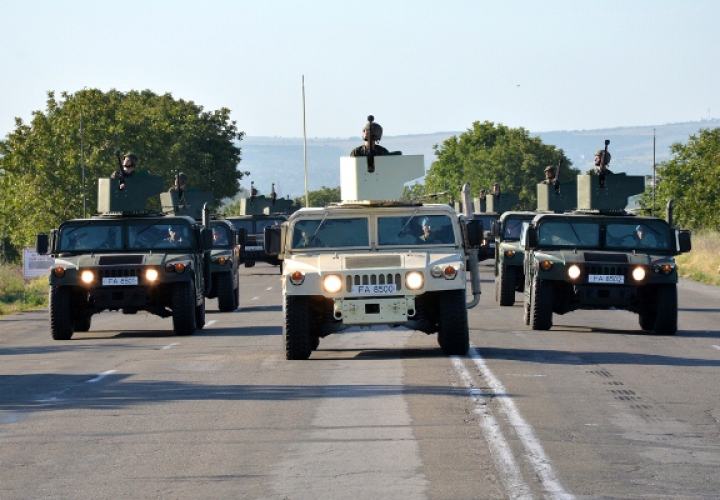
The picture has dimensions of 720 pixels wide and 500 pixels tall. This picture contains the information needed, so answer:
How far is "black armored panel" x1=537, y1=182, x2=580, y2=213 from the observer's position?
29938 mm

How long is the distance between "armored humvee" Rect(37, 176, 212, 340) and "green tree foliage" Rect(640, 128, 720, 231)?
39.9 m

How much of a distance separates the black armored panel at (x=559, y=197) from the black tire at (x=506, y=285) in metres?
2.79

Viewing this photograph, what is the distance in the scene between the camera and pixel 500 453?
9.74m

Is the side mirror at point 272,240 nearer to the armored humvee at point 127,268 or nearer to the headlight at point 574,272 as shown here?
the armored humvee at point 127,268

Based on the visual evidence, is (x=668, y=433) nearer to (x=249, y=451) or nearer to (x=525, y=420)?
(x=525, y=420)

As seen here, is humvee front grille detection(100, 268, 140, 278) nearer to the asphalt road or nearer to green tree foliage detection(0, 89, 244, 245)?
the asphalt road

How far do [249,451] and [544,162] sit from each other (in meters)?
94.0

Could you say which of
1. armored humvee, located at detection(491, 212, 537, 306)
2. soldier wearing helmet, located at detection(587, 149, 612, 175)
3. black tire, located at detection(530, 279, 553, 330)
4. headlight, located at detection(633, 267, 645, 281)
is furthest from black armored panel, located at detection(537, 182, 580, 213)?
headlight, located at detection(633, 267, 645, 281)

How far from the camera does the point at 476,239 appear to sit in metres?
17.1

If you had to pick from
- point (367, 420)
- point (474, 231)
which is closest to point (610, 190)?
point (474, 231)

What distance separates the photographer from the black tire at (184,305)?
21.4m

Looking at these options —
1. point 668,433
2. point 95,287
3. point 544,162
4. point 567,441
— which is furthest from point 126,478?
point 544,162

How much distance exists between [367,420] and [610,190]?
13805 millimetres

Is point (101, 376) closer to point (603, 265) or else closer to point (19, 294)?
point (603, 265)
